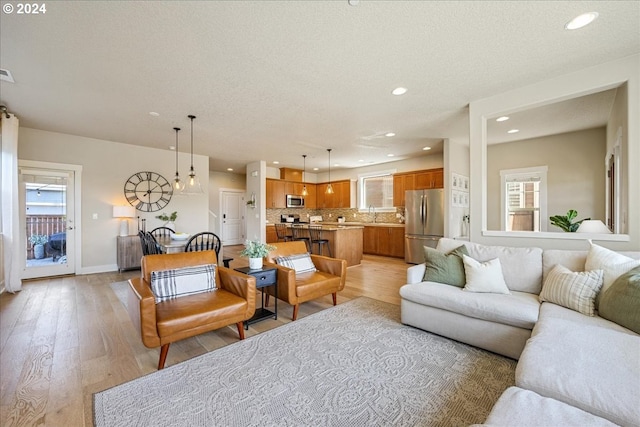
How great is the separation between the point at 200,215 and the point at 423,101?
563 centimetres

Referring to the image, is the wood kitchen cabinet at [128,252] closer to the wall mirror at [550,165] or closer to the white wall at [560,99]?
the white wall at [560,99]

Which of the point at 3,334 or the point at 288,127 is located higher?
the point at 288,127

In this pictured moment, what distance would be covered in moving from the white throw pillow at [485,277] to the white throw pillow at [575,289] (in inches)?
13.0

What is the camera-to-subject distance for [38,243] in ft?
16.1

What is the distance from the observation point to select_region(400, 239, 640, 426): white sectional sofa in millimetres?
1126

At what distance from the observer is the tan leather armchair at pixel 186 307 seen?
2045mm

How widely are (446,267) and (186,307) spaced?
259 cm

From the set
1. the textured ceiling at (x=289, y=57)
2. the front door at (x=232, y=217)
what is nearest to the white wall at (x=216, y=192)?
the front door at (x=232, y=217)

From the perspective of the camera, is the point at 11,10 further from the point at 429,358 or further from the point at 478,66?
the point at 429,358

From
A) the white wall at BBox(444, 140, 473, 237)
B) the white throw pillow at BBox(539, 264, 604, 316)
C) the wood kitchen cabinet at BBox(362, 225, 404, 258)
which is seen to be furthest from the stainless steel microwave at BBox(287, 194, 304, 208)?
the white throw pillow at BBox(539, 264, 604, 316)

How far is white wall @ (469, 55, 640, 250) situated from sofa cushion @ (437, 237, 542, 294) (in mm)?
574

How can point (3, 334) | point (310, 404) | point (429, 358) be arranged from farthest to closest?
point (3, 334), point (429, 358), point (310, 404)

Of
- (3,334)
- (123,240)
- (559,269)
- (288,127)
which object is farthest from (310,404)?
(123,240)

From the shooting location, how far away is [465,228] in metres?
5.95
